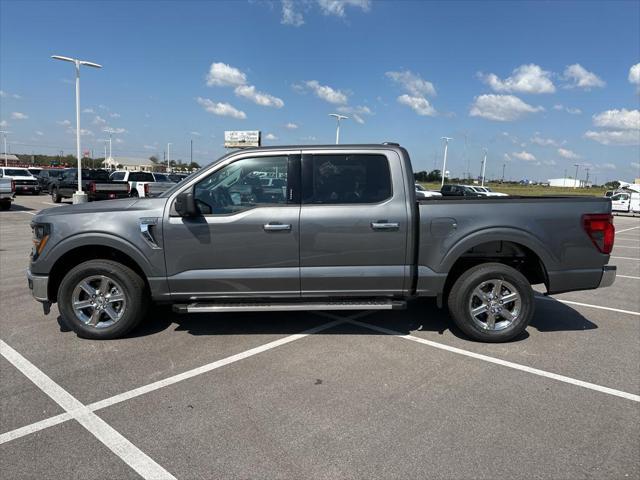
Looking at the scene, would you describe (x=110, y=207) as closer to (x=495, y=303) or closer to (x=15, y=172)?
(x=495, y=303)

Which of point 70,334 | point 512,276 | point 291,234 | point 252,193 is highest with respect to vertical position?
point 252,193

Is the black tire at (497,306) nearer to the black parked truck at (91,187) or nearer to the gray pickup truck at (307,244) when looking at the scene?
the gray pickup truck at (307,244)

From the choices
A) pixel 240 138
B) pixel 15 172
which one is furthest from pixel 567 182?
pixel 15 172

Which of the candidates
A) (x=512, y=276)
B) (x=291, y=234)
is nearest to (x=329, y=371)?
(x=291, y=234)

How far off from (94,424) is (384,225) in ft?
9.75

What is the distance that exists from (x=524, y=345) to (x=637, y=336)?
1500mm

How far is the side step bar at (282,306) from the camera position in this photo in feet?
14.5

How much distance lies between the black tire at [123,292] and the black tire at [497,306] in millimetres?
3291

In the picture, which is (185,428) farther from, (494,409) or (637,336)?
(637,336)

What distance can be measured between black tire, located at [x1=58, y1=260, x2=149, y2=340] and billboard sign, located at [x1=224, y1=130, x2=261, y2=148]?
168ft

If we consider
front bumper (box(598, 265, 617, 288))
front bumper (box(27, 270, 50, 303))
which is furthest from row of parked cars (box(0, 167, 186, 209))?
front bumper (box(598, 265, 617, 288))

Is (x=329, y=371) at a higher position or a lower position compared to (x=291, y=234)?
lower

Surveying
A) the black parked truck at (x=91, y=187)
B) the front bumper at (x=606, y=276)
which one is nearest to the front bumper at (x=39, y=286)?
the front bumper at (x=606, y=276)

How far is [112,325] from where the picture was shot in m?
4.61
